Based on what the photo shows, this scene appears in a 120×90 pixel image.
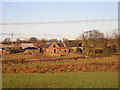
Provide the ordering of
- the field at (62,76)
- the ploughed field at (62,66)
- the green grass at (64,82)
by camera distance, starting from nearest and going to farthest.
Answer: the green grass at (64,82) < the field at (62,76) < the ploughed field at (62,66)

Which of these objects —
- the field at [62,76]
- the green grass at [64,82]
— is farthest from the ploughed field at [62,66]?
the green grass at [64,82]

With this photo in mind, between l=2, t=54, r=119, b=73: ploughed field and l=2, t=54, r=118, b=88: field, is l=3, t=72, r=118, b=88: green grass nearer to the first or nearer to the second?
l=2, t=54, r=118, b=88: field

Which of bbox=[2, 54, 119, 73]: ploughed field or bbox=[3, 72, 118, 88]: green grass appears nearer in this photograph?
bbox=[3, 72, 118, 88]: green grass

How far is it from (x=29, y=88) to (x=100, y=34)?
4705 cm

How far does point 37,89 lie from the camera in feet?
37.1

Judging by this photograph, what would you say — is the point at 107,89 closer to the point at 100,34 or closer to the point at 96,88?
the point at 96,88

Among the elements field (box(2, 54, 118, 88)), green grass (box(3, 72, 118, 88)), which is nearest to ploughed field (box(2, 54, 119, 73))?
field (box(2, 54, 118, 88))

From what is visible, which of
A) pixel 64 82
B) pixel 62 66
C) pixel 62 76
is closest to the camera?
pixel 64 82

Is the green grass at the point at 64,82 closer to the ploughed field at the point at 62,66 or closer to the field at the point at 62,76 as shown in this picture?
the field at the point at 62,76

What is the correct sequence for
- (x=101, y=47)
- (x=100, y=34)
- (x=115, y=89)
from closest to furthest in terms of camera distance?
(x=115, y=89), (x=101, y=47), (x=100, y=34)

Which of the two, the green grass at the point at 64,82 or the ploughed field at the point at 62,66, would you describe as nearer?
the green grass at the point at 64,82

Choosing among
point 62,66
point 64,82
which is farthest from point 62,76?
point 62,66

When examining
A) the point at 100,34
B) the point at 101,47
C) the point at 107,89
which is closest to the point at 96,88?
the point at 107,89

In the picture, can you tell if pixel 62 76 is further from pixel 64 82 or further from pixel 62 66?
pixel 62 66
